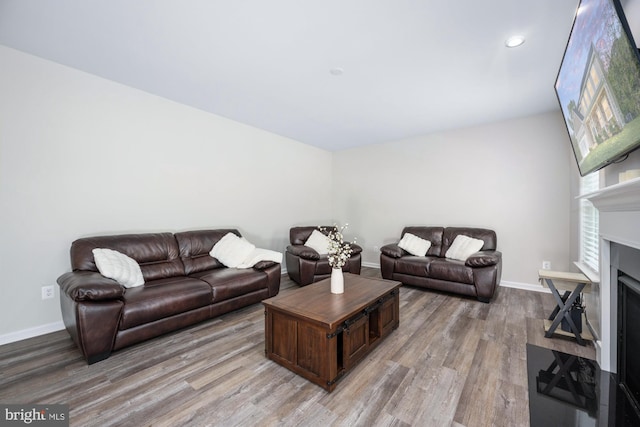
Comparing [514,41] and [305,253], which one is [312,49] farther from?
[305,253]

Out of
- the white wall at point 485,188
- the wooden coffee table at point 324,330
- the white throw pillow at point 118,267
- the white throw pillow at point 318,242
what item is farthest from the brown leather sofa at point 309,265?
the white throw pillow at point 118,267

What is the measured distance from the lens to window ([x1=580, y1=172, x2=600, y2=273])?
8.60 ft

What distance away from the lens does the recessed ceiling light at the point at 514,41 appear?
2068 mm

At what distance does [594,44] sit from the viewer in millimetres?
1384

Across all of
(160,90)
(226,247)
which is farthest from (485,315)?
(160,90)

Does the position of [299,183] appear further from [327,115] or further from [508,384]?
[508,384]

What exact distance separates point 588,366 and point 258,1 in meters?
3.64

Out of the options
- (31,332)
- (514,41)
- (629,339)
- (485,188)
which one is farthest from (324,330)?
(485,188)

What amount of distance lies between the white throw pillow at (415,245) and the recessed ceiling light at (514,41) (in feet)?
9.32

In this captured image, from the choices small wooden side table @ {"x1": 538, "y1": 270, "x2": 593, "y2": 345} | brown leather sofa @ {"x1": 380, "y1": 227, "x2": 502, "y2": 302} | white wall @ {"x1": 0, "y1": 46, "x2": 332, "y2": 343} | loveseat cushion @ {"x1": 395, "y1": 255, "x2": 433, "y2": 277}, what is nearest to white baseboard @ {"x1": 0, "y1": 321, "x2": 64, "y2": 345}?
white wall @ {"x1": 0, "y1": 46, "x2": 332, "y2": 343}

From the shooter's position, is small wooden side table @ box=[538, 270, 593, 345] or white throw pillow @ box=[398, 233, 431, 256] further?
white throw pillow @ box=[398, 233, 431, 256]

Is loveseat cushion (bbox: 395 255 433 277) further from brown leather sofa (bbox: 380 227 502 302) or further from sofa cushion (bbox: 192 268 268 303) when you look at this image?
sofa cushion (bbox: 192 268 268 303)

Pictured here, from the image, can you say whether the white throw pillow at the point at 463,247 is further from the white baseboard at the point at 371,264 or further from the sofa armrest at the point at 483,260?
the white baseboard at the point at 371,264

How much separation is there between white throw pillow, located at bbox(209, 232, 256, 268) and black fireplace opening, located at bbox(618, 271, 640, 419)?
3.40 meters
